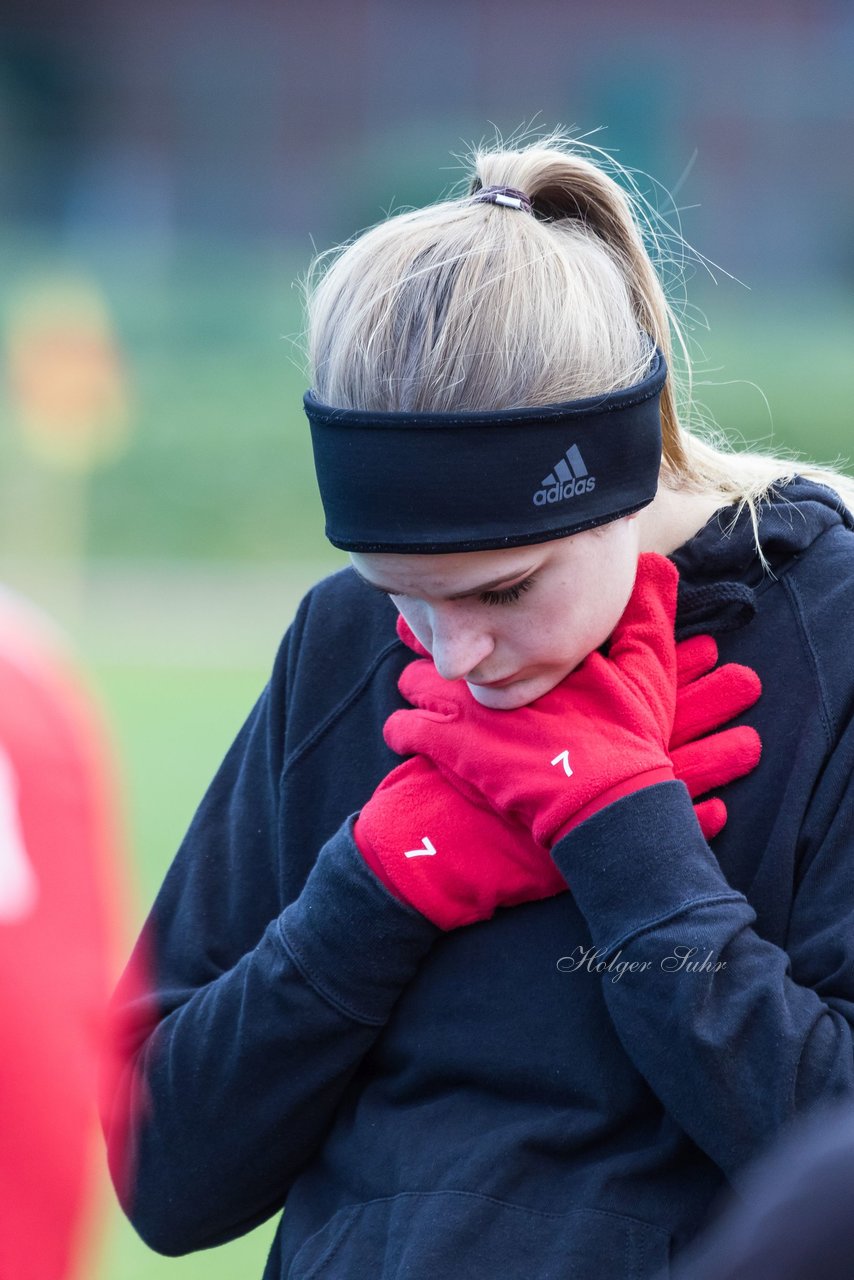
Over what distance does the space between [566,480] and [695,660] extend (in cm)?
22

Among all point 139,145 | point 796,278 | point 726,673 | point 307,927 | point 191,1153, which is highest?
point 139,145

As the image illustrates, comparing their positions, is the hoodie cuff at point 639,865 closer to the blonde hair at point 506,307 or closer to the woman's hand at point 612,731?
the woman's hand at point 612,731

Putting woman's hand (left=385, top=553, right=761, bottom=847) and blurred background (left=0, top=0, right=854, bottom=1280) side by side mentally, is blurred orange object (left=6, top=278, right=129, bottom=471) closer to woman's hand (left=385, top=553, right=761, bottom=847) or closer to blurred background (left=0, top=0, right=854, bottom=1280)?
blurred background (left=0, top=0, right=854, bottom=1280)

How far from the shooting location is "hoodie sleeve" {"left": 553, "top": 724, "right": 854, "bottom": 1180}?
125cm

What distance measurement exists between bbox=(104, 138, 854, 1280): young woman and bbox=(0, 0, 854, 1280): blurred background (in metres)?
8.61

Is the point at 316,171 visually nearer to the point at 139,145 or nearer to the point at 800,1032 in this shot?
the point at 139,145

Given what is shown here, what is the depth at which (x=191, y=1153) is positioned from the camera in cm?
150

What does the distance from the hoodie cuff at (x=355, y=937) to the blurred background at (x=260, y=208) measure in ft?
28.4

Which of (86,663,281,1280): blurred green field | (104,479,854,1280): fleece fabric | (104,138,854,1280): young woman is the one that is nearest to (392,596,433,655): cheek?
(104,138,854,1280): young woman

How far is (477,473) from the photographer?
1314mm

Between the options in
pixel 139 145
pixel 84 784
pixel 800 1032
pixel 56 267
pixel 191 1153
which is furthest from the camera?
pixel 139 145

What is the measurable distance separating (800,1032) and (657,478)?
0.51 meters

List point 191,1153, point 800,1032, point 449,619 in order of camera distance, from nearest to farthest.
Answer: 1. point 800,1032
2. point 449,619
3. point 191,1153

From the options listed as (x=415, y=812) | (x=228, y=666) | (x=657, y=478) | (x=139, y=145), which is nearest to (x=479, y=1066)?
(x=415, y=812)
